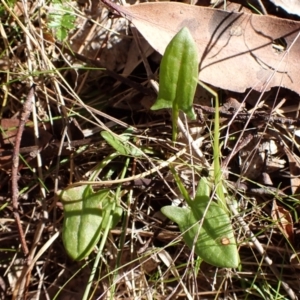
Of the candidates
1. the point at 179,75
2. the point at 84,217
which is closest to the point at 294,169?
the point at 179,75

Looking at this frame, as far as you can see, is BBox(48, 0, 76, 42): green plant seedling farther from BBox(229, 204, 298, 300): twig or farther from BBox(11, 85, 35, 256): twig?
BBox(229, 204, 298, 300): twig

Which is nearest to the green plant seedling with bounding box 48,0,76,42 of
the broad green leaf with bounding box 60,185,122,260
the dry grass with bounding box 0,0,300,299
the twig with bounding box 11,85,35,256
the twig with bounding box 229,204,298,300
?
the dry grass with bounding box 0,0,300,299

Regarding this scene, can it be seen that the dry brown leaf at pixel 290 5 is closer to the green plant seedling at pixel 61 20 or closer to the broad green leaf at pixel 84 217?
the green plant seedling at pixel 61 20

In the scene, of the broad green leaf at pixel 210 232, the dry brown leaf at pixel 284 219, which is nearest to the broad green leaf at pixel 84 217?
the broad green leaf at pixel 210 232

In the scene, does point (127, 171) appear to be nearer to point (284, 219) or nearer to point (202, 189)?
point (202, 189)

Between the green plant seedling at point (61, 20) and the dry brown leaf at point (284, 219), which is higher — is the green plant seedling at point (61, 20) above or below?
above

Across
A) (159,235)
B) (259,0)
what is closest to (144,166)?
(159,235)

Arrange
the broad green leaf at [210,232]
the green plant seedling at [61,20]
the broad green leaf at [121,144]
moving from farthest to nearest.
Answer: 1. the green plant seedling at [61,20]
2. the broad green leaf at [121,144]
3. the broad green leaf at [210,232]
